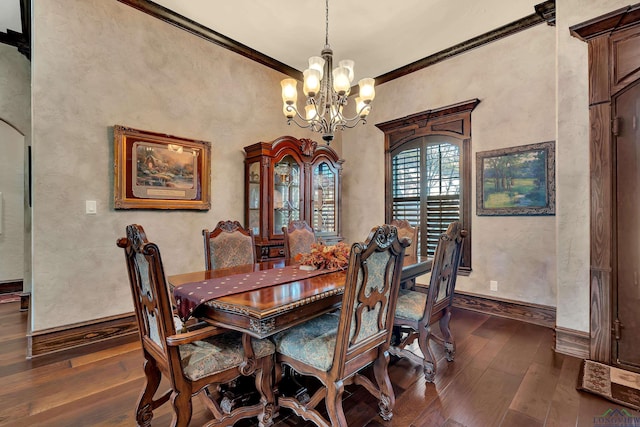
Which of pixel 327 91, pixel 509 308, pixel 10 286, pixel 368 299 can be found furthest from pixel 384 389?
pixel 10 286

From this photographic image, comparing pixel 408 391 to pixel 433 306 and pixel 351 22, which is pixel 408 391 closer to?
pixel 433 306

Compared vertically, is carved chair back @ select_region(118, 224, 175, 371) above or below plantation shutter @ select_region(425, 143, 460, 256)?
below

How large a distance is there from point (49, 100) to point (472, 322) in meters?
4.49

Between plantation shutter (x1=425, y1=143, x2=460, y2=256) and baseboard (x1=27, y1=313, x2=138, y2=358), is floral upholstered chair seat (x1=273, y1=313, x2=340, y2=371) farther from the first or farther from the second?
plantation shutter (x1=425, y1=143, x2=460, y2=256)

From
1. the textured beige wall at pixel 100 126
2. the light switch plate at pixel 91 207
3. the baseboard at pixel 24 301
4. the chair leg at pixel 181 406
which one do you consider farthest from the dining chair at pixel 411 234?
the baseboard at pixel 24 301

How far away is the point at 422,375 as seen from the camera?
2.18 m

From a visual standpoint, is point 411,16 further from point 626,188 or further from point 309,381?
point 309,381

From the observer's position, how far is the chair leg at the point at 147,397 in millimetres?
1573

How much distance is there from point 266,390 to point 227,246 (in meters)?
1.25

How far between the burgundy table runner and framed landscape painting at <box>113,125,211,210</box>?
162cm

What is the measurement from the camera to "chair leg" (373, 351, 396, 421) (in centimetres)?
168

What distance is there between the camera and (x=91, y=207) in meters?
2.75

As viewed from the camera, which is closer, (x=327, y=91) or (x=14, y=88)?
(x=327, y=91)

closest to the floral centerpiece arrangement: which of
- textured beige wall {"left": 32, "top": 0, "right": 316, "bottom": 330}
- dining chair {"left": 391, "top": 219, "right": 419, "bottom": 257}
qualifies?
dining chair {"left": 391, "top": 219, "right": 419, "bottom": 257}
